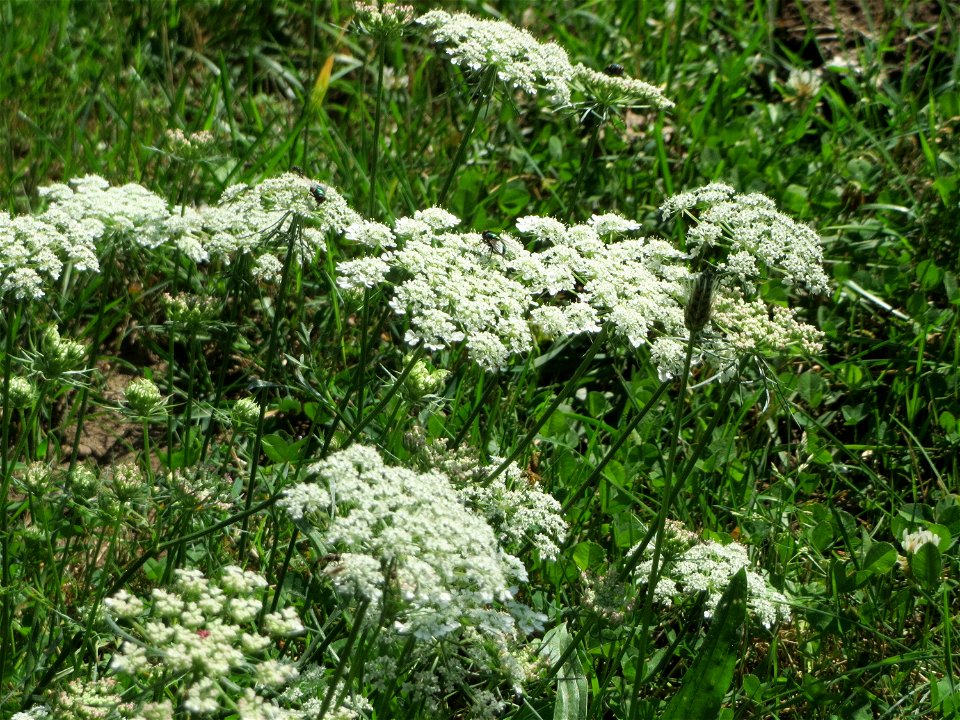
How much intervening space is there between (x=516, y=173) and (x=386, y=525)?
12.4 feet

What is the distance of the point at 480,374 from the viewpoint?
14.1 feet

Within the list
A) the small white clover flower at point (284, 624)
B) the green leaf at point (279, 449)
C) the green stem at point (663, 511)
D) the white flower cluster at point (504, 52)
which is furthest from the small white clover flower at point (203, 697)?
the white flower cluster at point (504, 52)

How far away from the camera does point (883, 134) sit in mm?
5867

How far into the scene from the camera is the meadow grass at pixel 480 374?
8.75ft

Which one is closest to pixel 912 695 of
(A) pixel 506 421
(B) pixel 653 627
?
(B) pixel 653 627

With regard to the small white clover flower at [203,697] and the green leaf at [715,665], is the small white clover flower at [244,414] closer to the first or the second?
the small white clover flower at [203,697]

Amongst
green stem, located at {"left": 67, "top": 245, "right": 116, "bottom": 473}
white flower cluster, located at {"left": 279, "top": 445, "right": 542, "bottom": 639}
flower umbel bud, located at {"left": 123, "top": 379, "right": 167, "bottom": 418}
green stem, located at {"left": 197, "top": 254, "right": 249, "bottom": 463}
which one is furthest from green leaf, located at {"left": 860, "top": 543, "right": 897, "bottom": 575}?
green stem, located at {"left": 67, "top": 245, "right": 116, "bottom": 473}

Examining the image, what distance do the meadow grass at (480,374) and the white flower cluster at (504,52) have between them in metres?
0.05

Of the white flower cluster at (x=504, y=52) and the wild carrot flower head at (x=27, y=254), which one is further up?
the white flower cluster at (x=504, y=52)

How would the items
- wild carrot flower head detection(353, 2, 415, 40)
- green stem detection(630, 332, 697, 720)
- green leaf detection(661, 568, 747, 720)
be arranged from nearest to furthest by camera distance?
green stem detection(630, 332, 697, 720) < green leaf detection(661, 568, 747, 720) < wild carrot flower head detection(353, 2, 415, 40)

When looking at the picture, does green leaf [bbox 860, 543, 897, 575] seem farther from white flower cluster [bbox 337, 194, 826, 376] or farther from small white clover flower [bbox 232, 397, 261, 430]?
small white clover flower [bbox 232, 397, 261, 430]

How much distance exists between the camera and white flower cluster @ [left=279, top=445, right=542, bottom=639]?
2182 millimetres

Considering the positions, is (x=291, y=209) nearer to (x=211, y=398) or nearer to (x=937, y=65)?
(x=211, y=398)

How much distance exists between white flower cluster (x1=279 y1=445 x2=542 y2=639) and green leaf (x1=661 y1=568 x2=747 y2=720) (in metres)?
0.65
